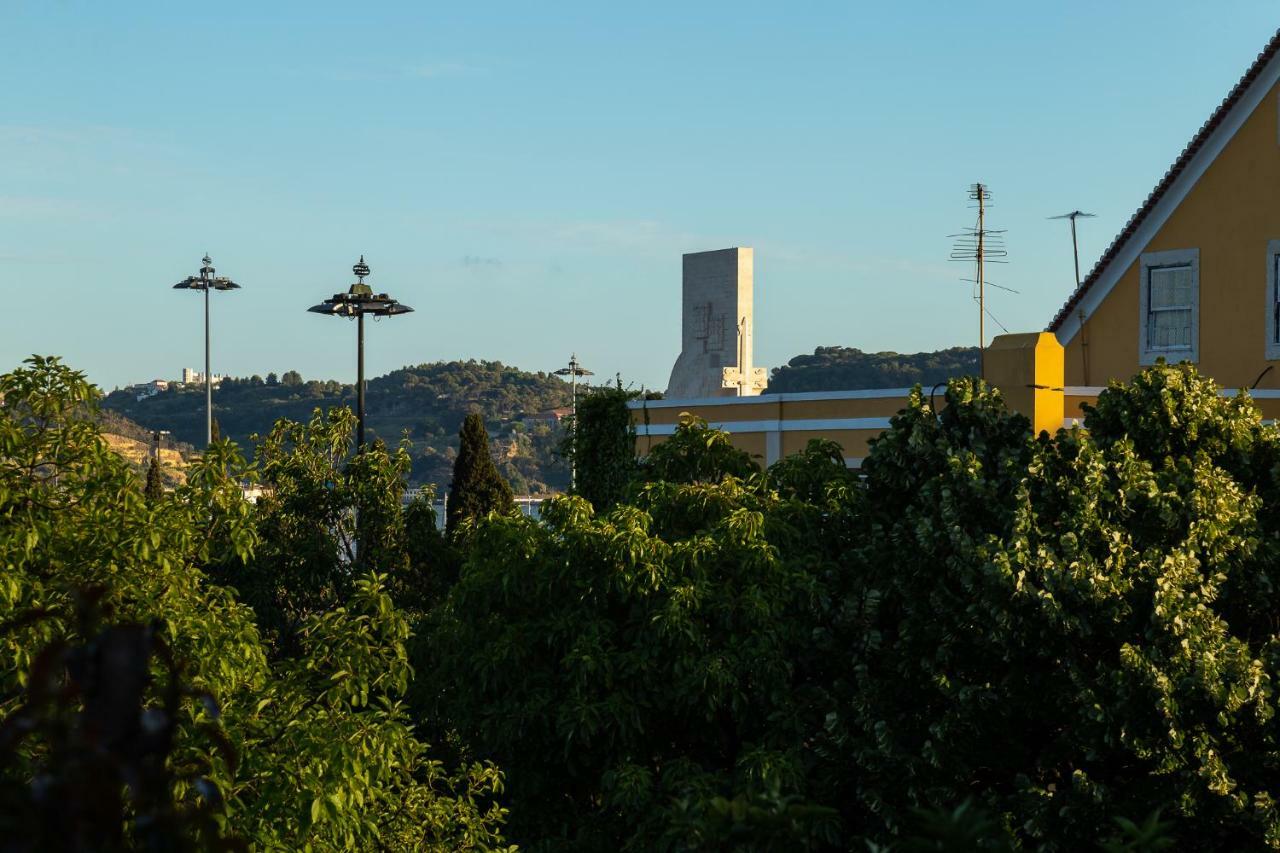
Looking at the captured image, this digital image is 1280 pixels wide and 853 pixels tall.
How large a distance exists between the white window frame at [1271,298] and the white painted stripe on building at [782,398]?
218 inches

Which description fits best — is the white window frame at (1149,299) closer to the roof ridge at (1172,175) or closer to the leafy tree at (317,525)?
the roof ridge at (1172,175)

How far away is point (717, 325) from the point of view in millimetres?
53156

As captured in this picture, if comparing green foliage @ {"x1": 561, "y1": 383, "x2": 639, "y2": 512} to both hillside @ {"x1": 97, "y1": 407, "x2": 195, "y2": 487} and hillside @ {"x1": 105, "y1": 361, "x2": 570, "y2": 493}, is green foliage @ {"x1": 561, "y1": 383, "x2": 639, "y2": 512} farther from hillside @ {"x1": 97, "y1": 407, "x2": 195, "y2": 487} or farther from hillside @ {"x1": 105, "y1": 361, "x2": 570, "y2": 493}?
hillside @ {"x1": 105, "y1": 361, "x2": 570, "y2": 493}

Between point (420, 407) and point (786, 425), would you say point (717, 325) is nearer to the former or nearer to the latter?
point (786, 425)

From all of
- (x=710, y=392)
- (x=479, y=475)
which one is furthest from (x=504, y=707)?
(x=710, y=392)

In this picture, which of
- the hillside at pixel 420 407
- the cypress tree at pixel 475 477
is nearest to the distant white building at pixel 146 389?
the hillside at pixel 420 407

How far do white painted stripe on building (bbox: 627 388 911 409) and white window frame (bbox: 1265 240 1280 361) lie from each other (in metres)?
5.53

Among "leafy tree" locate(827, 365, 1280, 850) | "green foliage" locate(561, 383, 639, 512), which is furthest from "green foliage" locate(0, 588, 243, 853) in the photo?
"green foliage" locate(561, 383, 639, 512)

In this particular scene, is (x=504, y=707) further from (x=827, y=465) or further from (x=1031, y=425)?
(x=1031, y=425)

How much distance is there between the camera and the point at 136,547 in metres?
12.4

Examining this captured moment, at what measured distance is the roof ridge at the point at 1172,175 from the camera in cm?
2228

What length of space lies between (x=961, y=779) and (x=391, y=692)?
808 centimetres

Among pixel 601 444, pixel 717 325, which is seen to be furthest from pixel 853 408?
pixel 717 325

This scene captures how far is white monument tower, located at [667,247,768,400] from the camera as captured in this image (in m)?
52.7
